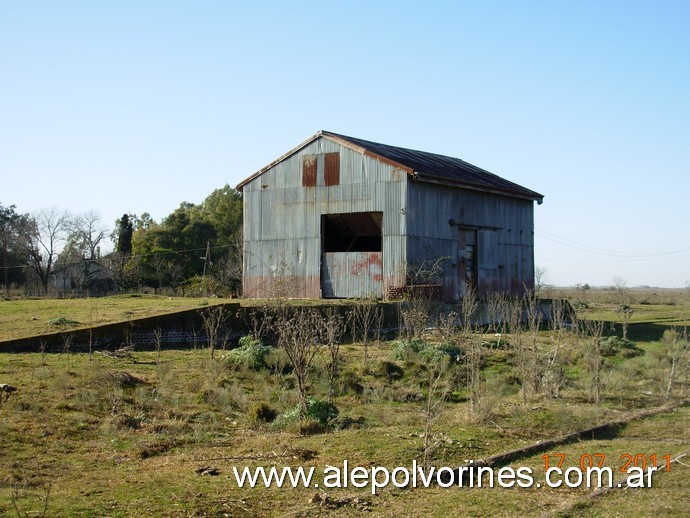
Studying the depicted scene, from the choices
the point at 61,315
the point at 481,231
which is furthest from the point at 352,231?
the point at 61,315

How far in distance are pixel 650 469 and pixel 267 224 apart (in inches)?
856

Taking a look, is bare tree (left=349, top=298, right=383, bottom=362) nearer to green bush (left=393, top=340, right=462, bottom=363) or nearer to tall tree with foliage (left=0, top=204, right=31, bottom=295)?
green bush (left=393, top=340, right=462, bottom=363)

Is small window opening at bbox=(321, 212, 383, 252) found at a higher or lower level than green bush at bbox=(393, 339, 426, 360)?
higher

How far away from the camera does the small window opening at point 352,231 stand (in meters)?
28.4


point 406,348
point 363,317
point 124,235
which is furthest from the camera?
point 124,235

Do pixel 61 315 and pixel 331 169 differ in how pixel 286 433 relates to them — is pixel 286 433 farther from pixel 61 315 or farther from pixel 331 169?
pixel 331 169

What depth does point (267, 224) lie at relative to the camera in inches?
1169

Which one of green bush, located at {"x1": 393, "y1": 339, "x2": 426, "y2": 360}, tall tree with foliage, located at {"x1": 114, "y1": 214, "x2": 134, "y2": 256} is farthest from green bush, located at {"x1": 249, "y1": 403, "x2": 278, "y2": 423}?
tall tree with foliage, located at {"x1": 114, "y1": 214, "x2": 134, "y2": 256}

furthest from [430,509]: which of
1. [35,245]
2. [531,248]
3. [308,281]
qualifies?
[35,245]

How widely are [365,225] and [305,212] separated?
7.44ft

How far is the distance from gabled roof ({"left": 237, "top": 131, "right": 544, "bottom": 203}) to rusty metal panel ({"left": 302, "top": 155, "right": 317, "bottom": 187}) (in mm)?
514

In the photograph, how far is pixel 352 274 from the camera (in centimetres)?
2756

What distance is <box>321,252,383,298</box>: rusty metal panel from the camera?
2703cm

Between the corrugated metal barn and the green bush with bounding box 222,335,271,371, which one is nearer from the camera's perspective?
the green bush with bounding box 222,335,271,371
